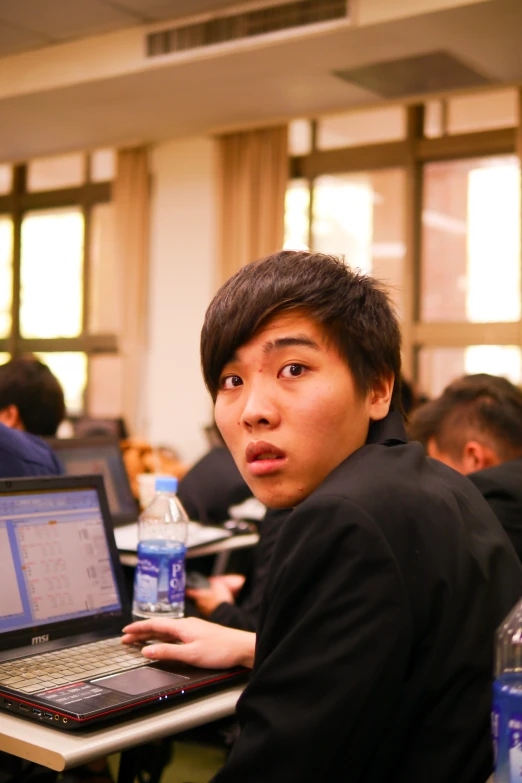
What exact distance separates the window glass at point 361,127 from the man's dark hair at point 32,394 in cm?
437

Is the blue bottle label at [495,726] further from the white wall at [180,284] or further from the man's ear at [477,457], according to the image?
the white wall at [180,284]

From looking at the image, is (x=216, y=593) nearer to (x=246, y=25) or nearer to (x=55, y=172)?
(x=246, y=25)

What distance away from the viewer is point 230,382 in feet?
4.06

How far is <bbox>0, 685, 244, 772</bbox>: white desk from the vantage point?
1232 mm

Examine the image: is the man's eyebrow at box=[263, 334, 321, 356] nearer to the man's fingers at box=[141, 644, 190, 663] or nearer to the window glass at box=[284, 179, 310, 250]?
the man's fingers at box=[141, 644, 190, 663]

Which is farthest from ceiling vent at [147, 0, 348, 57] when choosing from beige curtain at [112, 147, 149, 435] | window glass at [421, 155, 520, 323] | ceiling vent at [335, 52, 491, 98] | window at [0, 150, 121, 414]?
window at [0, 150, 121, 414]

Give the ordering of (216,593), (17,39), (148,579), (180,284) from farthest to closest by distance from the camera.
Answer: (180,284) < (17,39) < (216,593) < (148,579)

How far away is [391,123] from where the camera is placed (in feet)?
21.8

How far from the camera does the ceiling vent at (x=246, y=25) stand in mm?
4902

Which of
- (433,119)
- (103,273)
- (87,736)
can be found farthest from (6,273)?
(87,736)

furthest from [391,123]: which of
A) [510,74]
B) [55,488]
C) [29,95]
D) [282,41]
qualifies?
[55,488]

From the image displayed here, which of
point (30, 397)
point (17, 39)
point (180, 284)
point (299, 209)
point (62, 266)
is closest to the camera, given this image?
point (30, 397)

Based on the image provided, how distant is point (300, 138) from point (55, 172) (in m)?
2.61

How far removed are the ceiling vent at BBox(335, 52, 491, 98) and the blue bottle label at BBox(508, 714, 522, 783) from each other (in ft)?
16.2
